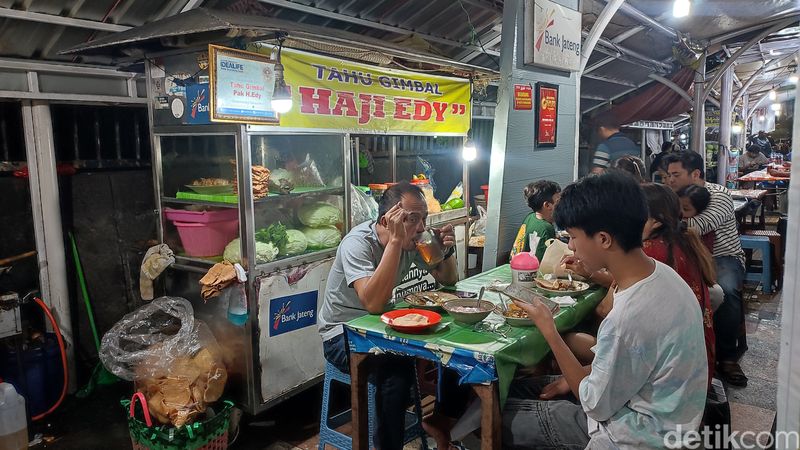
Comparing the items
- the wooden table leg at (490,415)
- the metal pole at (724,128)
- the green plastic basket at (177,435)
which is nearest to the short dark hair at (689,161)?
the wooden table leg at (490,415)

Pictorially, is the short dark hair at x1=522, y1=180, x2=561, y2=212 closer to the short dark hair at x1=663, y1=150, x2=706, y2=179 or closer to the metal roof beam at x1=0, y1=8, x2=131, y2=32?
the short dark hair at x1=663, y1=150, x2=706, y2=179

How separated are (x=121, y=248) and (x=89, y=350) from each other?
1009 mm

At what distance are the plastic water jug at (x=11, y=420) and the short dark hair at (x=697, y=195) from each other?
5.81 m

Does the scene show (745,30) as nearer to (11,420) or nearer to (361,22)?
(361,22)

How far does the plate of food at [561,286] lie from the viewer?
3854mm

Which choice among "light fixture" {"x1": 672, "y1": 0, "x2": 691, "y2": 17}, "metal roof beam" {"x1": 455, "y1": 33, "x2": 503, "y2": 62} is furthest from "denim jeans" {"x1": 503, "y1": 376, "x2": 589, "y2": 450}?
"metal roof beam" {"x1": 455, "y1": 33, "x2": 503, "y2": 62}

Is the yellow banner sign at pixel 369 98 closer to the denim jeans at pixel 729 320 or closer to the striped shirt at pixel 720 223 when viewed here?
the striped shirt at pixel 720 223

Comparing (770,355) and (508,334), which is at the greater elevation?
(508,334)

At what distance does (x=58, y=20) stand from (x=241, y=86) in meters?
1.60

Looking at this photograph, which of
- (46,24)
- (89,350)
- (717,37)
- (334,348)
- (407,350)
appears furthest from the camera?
(717,37)

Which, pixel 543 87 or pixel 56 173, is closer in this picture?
pixel 56 173

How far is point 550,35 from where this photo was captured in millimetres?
6203

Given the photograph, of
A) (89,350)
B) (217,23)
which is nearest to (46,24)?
(217,23)

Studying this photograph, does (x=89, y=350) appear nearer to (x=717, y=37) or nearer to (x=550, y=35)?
(x=550, y=35)
